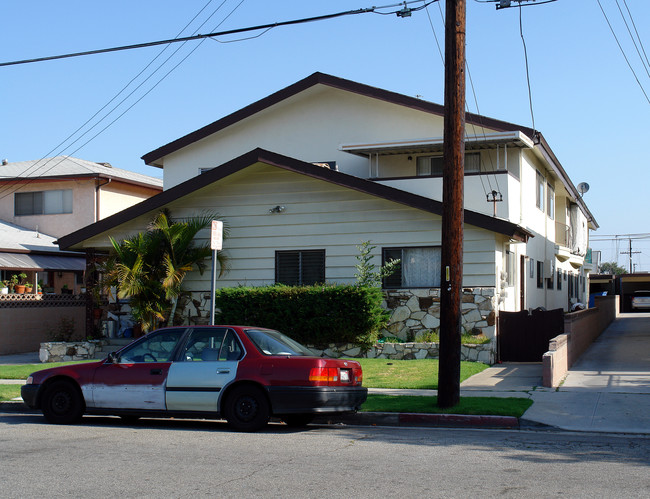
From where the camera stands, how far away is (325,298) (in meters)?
17.9

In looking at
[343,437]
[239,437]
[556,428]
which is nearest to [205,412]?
[239,437]

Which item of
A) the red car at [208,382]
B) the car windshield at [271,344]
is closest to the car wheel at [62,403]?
the red car at [208,382]

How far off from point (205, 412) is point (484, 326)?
353 inches

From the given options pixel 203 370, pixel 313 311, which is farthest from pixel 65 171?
pixel 203 370

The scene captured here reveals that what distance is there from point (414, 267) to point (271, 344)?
8149 millimetres

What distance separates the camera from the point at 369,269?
18.4m

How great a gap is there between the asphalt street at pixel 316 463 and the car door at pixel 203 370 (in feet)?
1.28

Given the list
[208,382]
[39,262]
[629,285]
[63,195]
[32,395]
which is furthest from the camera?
[629,285]

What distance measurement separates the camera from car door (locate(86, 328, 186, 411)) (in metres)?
10.8

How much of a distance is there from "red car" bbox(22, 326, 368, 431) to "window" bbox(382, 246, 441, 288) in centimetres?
760

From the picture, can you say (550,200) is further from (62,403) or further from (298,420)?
(62,403)

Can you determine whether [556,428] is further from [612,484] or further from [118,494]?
[118,494]

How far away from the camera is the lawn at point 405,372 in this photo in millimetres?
14453

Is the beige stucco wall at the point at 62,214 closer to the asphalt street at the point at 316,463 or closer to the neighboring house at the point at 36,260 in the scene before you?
the neighboring house at the point at 36,260
